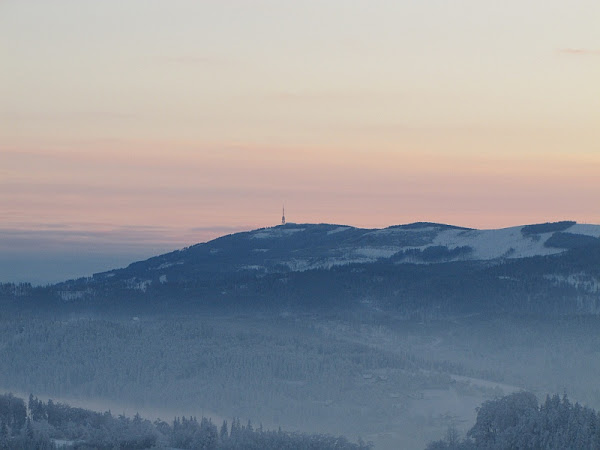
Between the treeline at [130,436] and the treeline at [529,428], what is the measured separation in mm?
9684

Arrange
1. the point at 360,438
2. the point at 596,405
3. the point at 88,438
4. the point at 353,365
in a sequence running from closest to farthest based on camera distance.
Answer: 1. the point at 88,438
2. the point at 360,438
3. the point at 596,405
4. the point at 353,365

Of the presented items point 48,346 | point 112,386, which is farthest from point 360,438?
point 48,346

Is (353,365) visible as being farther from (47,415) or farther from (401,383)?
(47,415)

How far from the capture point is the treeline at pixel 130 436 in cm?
10781

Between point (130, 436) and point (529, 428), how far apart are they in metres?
30.3

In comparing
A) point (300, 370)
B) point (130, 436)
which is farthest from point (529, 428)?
point (300, 370)

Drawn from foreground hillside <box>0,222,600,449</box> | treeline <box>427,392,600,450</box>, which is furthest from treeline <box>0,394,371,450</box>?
foreground hillside <box>0,222,600,449</box>

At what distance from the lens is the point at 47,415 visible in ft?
414

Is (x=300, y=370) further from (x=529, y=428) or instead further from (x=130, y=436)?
(x=529, y=428)

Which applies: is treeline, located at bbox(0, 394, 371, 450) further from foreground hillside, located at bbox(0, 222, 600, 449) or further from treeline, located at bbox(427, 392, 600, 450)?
foreground hillside, located at bbox(0, 222, 600, 449)

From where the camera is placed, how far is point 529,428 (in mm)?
108062

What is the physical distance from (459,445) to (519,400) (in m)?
8.40

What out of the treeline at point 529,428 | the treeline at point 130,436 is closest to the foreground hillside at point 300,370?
the treeline at point 529,428

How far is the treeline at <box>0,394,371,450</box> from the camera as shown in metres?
108
